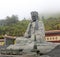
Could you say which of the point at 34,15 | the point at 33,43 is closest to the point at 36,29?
the point at 34,15

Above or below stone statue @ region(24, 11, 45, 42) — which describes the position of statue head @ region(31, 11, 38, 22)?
above

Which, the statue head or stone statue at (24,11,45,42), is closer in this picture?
stone statue at (24,11,45,42)

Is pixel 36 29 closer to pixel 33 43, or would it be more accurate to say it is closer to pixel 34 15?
pixel 34 15

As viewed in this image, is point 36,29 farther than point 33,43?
Yes

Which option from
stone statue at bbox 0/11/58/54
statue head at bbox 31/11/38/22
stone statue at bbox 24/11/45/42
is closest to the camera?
stone statue at bbox 0/11/58/54

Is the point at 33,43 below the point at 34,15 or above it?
below

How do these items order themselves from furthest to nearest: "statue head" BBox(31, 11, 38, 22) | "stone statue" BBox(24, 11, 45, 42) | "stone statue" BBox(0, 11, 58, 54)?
"statue head" BBox(31, 11, 38, 22)
"stone statue" BBox(24, 11, 45, 42)
"stone statue" BBox(0, 11, 58, 54)

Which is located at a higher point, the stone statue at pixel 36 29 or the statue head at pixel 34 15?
the statue head at pixel 34 15

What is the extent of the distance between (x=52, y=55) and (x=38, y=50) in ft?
1.65

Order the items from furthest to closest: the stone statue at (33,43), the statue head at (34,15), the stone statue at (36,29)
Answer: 1. the statue head at (34,15)
2. the stone statue at (36,29)
3. the stone statue at (33,43)

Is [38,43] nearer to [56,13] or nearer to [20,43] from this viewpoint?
[20,43]

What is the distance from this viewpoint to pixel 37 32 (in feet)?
30.6

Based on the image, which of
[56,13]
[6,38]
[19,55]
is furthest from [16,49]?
[56,13]

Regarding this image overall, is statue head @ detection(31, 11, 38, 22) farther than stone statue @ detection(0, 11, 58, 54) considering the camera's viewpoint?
Yes
